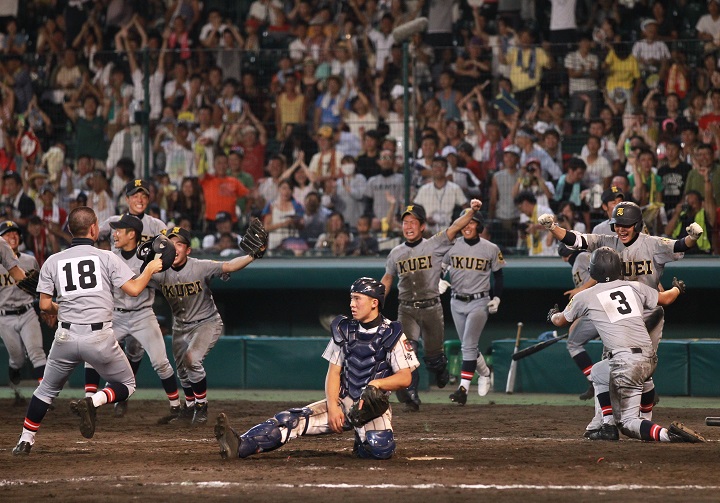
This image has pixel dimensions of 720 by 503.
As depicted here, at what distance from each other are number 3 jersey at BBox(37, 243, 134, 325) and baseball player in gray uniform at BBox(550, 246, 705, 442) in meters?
3.46

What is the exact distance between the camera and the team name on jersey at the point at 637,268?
942 cm

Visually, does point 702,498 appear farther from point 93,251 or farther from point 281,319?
point 281,319

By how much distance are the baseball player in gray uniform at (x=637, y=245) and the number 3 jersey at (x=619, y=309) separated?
2.39 feet

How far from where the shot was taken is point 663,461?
7.23 meters

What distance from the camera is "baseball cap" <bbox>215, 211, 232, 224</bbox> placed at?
46.6ft

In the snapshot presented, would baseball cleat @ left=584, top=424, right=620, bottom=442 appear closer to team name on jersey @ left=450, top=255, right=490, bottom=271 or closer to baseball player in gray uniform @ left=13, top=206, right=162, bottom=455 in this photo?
baseball player in gray uniform @ left=13, top=206, right=162, bottom=455

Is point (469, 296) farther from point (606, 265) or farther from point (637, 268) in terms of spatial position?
point (606, 265)

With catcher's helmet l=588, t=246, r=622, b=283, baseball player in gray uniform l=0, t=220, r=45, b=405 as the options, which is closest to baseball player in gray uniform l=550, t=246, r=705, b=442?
catcher's helmet l=588, t=246, r=622, b=283

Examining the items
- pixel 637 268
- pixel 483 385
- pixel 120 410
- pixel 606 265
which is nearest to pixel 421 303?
pixel 483 385

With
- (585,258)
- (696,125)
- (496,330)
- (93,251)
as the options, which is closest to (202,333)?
(93,251)

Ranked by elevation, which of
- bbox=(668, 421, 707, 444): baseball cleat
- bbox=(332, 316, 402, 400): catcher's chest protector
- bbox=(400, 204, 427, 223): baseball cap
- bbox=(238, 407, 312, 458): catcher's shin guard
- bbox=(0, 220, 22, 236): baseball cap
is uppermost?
bbox=(400, 204, 427, 223): baseball cap

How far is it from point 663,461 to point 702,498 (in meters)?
1.33

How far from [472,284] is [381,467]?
5.43 m

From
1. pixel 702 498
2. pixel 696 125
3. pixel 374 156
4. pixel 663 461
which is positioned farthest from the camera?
pixel 374 156
